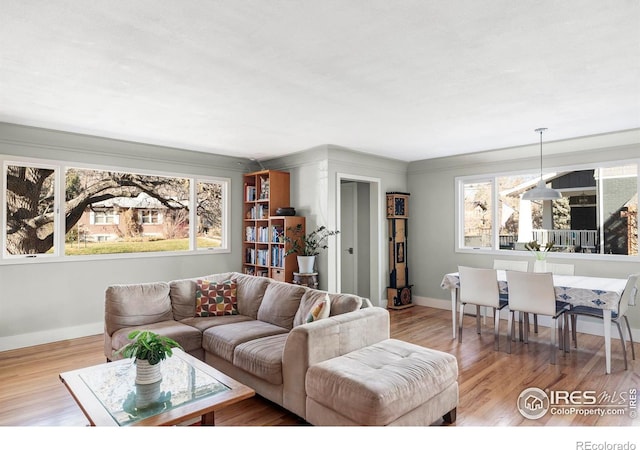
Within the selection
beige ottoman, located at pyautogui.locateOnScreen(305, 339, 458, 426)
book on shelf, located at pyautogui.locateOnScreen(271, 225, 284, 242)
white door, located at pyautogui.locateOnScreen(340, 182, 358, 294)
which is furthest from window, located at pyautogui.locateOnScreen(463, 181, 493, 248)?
beige ottoman, located at pyautogui.locateOnScreen(305, 339, 458, 426)

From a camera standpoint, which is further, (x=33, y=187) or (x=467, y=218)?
(x=467, y=218)

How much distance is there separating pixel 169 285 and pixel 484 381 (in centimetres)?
301

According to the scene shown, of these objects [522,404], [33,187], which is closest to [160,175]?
[33,187]

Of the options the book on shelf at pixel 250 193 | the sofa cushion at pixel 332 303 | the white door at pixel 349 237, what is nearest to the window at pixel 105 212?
the book on shelf at pixel 250 193

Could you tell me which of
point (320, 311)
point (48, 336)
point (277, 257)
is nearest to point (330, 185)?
point (277, 257)

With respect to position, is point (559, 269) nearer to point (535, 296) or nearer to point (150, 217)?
point (535, 296)

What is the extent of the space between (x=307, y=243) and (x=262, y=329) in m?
2.22

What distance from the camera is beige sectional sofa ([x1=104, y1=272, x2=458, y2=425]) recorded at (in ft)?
8.25

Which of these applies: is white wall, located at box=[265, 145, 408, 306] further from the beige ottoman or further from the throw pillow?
the beige ottoman

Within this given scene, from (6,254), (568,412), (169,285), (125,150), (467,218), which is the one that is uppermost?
(125,150)

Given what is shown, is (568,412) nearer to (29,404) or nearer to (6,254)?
(29,404)

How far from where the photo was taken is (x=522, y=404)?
9.27ft

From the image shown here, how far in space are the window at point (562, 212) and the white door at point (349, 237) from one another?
64.8 inches

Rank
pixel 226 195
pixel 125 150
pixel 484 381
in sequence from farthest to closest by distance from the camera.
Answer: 1. pixel 226 195
2. pixel 125 150
3. pixel 484 381
